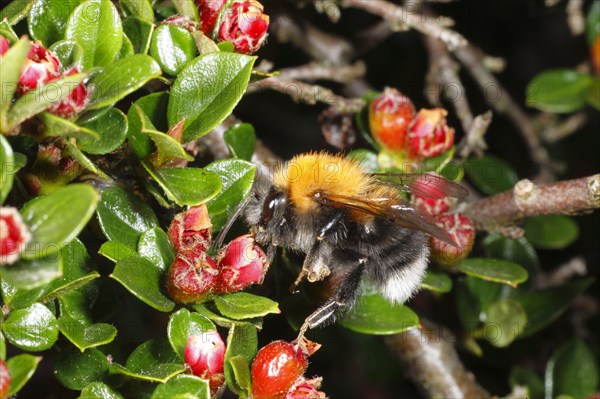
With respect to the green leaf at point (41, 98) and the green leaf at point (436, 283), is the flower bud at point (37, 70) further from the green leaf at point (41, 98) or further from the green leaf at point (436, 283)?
the green leaf at point (436, 283)

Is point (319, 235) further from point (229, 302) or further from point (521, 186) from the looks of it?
point (521, 186)

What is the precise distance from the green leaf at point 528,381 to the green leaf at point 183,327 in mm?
1353

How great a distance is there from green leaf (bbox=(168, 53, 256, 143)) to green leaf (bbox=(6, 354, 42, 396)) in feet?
1.67

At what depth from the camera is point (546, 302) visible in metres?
2.55

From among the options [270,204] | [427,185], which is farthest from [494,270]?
[270,204]

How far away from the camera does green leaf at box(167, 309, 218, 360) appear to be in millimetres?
1461

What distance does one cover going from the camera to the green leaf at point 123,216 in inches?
61.0

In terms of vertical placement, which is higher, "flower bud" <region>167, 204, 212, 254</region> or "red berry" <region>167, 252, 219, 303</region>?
"flower bud" <region>167, 204, 212, 254</region>

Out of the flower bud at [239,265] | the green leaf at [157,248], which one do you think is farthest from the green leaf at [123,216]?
the flower bud at [239,265]

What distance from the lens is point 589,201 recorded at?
6.64 ft

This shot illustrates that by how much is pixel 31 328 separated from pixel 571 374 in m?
1.78

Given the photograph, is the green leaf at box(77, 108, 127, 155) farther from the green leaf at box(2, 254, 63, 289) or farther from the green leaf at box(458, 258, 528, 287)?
the green leaf at box(458, 258, 528, 287)

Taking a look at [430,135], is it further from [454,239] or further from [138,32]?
[138,32]

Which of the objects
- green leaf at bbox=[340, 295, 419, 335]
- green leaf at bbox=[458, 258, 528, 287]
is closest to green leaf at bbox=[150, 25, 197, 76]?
green leaf at bbox=[340, 295, 419, 335]
